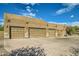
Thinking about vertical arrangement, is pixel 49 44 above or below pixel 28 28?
below

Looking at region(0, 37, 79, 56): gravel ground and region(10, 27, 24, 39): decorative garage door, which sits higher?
region(10, 27, 24, 39): decorative garage door

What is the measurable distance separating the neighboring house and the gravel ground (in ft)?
0.20

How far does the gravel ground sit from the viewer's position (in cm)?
236

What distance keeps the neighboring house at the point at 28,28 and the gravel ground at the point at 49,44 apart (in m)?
0.06

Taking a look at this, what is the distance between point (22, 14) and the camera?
2.37 metres

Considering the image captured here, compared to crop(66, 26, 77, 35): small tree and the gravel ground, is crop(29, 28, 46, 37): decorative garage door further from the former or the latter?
crop(66, 26, 77, 35): small tree

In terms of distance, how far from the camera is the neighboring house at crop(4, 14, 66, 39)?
238 cm

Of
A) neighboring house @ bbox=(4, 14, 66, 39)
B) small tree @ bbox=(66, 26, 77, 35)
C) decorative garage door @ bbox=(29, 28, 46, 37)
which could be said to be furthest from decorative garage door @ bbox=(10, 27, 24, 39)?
small tree @ bbox=(66, 26, 77, 35)

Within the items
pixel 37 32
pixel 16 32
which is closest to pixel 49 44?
pixel 37 32

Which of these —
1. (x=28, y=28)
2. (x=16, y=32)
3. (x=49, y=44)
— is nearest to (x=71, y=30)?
(x=49, y=44)

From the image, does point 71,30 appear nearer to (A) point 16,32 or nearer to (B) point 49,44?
(B) point 49,44

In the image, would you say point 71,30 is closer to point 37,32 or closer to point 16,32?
point 37,32

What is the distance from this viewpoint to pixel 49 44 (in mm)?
2391

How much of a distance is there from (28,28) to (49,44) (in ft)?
1.08
